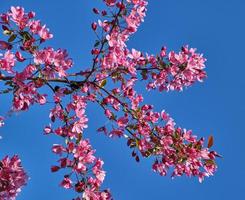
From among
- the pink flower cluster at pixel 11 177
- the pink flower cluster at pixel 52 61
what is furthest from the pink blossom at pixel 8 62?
the pink flower cluster at pixel 11 177

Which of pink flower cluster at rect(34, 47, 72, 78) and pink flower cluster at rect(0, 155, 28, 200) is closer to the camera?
pink flower cluster at rect(34, 47, 72, 78)

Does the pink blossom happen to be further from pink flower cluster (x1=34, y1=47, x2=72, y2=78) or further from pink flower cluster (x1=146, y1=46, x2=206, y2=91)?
pink flower cluster (x1=146, y1=46, x2=206, y2=91)

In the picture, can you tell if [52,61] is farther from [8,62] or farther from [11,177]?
[11,177]

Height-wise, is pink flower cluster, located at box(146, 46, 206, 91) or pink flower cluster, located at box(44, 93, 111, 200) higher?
pink flower cluster, located at box(146, 46, 206, 91)

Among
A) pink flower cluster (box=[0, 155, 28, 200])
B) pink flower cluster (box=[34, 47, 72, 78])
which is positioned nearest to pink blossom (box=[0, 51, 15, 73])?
pink flower cluster (box=[34, 47, 72, 78])

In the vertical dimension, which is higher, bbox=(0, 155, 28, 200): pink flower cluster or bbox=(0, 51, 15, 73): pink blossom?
bbox=(0, 51, 15, 73): pink blossom

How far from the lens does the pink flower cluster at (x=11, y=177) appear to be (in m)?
6.21

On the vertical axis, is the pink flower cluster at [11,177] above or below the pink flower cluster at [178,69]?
below

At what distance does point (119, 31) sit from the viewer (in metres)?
6.35

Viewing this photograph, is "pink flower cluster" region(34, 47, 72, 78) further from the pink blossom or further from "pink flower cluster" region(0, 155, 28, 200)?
"pink flower cluster" region(0, 155, 28, 200)

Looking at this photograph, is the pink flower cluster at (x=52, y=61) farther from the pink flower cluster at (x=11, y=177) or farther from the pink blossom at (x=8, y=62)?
the pink flower cluster at (x=11, y=177)

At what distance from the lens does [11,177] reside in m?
6.27

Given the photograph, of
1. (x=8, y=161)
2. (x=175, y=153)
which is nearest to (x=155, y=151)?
(x=175, y=153)

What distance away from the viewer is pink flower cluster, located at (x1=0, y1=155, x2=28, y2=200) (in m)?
6.21
